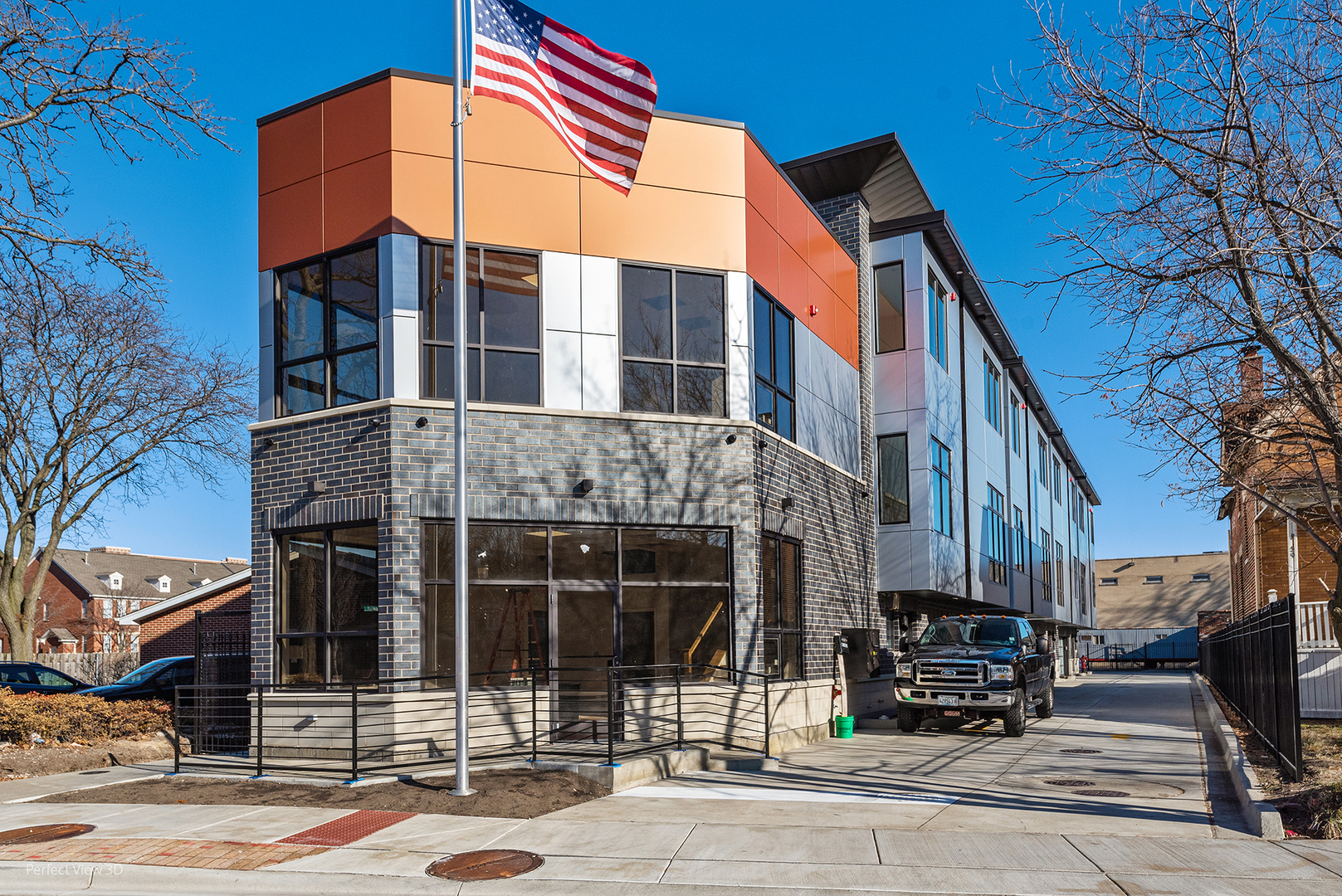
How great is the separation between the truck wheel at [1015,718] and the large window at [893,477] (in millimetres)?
5638

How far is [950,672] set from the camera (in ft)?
61.4

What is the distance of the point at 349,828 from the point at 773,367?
10.4m

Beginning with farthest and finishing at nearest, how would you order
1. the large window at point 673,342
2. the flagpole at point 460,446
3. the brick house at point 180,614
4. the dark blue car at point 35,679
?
the brick house at point 180,614 → the dark blue car at point 35,679 → the large window at point 673,342 → the flagpole at point 460,446

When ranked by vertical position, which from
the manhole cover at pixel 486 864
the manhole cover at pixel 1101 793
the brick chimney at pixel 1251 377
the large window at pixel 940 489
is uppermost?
the brick chimney at pixel 1251 377

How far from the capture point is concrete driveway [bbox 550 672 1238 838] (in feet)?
33.5

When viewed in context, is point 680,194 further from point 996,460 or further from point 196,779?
point 996,460

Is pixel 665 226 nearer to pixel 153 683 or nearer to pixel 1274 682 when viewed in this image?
pixel 1274 682

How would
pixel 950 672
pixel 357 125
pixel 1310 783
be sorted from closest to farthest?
1. pixel 1310 783
2. pixel 357 125
3. pixel 950 672

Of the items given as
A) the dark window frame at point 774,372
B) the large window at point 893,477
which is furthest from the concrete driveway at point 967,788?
the large window at point 893,477

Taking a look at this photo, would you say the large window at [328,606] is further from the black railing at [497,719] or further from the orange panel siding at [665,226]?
the orange panel siding at [665,226]

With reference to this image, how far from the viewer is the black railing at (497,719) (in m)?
13.1

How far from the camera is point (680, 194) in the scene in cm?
1620

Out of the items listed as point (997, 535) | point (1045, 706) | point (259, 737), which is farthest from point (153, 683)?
point (997, 535)

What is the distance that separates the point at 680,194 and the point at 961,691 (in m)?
9.67
